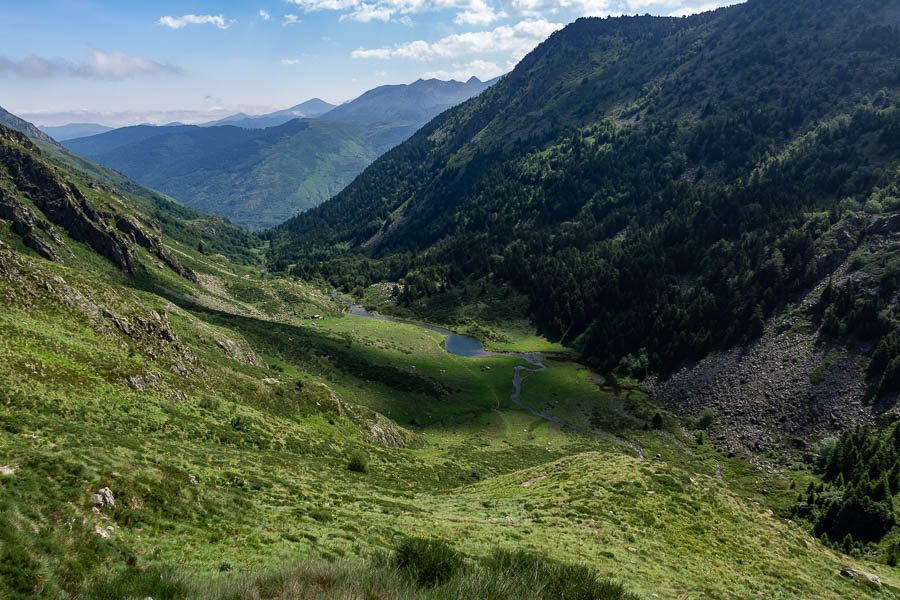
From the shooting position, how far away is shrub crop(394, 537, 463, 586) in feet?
51.0

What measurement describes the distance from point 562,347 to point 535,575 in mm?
166181

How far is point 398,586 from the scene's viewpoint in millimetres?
13805

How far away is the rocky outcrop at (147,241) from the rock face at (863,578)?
178968 mm

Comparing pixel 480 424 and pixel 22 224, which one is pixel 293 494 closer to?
pixel 480 424

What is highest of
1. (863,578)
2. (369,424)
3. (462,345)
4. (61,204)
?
(61,204)

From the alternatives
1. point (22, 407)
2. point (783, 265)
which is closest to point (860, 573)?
point (22, 407)

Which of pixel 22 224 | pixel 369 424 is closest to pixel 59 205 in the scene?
pixel 22 224

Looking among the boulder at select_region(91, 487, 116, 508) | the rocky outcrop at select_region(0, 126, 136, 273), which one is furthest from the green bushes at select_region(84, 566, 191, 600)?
the rocky outcrop at select_region(0, 126, 136, 273)

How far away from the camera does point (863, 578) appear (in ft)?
111

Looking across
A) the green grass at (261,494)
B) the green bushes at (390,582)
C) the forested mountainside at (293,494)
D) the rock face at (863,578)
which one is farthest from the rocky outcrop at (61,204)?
the rock face at (863,578)

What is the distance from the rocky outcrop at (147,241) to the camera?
14288 centimetres

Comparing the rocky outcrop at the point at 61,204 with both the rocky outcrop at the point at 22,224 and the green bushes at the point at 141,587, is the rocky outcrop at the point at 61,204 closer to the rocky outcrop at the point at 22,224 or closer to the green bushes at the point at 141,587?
the rocky outcrop at the point at 22,224

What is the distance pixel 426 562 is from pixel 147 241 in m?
171

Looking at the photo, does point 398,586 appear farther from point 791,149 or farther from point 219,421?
point 791,149
